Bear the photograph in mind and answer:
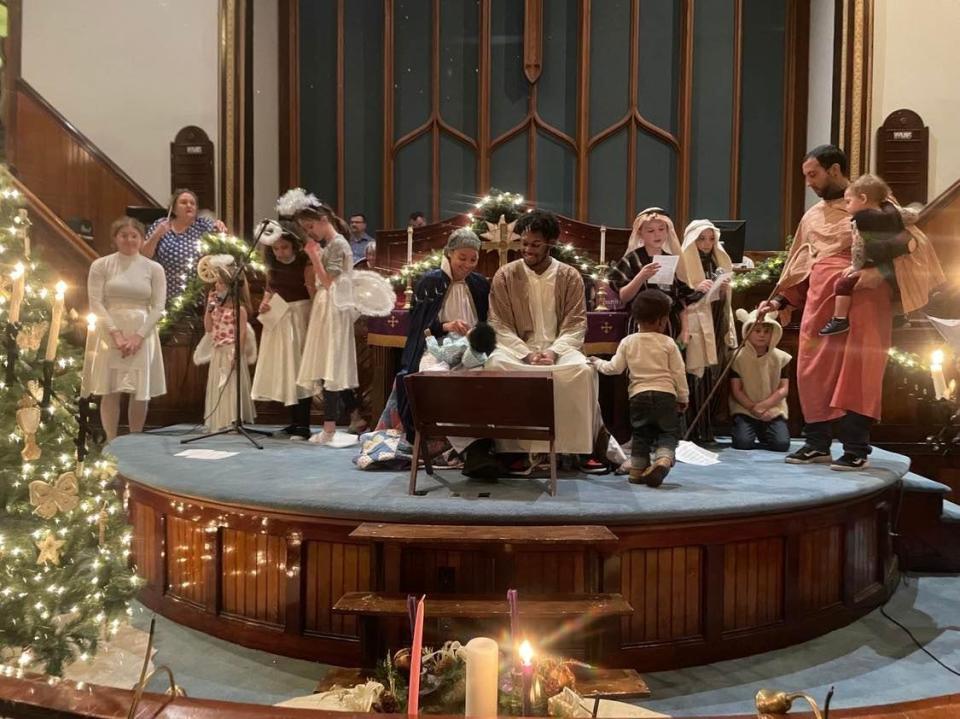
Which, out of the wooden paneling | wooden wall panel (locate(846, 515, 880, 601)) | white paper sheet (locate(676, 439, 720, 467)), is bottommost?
wooden wall panel (locate(846, 515, 880, 601))

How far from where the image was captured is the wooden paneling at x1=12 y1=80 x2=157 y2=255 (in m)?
7.66

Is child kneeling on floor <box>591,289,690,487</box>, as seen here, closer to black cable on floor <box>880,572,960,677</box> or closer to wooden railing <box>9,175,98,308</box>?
black cable on floor <box>880,572,960,677</box>

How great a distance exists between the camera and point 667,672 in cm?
311

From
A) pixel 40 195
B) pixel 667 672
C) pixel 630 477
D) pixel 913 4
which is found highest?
pixel 913 4

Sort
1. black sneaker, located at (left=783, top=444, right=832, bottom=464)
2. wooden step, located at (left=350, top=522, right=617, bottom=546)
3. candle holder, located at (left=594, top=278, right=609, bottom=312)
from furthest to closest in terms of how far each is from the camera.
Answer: candle holder, located at (left=594, top=278, right=609, bottom=312)
black sneaker, located at (left=783, top=444, right=832, bottom=464)
wooden step, located at (left=350, top=522, right=617, bottom=546)

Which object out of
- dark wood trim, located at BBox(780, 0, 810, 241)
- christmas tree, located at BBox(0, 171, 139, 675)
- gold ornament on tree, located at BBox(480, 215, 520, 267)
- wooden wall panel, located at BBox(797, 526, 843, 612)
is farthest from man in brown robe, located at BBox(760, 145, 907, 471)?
dark wood trim, located at BBox(780, 0, 810, 241)

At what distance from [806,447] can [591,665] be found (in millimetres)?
2101

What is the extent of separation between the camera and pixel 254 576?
10.9ft

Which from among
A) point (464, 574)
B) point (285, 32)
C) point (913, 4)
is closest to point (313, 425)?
point (464, 574)

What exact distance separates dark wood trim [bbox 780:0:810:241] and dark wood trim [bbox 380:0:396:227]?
13.6 ft

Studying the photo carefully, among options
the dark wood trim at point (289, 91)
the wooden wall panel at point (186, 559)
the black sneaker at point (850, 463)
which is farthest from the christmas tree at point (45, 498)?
the dark wood trim at point (289, 91)

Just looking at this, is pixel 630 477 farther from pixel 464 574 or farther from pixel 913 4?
pixel 913 4

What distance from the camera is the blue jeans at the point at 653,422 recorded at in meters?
3.76

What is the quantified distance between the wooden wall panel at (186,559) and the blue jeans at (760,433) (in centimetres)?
321
